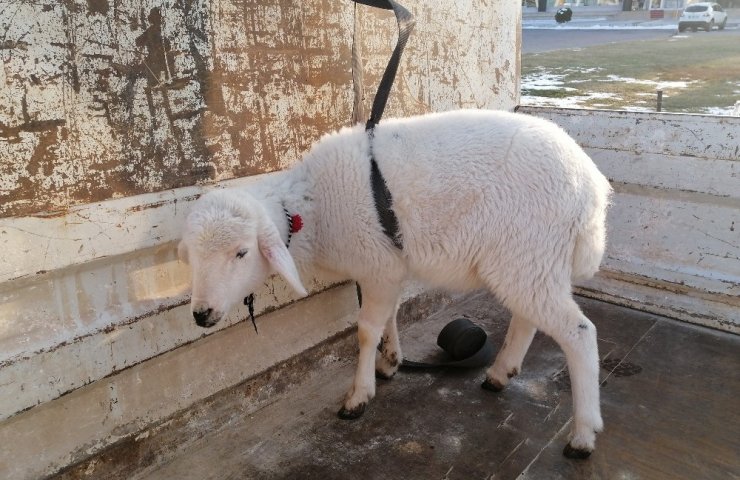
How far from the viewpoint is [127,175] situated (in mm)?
2521

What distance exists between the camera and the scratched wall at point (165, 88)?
2219mm

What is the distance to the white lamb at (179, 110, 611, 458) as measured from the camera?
2.63 meters

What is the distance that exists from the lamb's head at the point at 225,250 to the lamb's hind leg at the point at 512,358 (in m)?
1.40

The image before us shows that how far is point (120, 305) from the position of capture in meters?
2.59

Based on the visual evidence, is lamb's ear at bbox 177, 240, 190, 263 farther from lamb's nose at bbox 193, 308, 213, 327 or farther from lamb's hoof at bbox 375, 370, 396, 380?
lamb's hoof at bbox 375, 370, 396, 380

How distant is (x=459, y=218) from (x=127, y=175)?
1.51m

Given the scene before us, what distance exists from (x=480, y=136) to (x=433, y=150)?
0.76 ft

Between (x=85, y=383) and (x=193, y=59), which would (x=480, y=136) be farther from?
(x=85, y=383)

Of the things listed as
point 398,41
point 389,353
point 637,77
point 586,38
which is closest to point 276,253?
point 389,353

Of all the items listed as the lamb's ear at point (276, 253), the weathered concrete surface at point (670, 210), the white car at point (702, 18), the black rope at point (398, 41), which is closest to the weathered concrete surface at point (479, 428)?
the weathered concrete surface at point (670, 210)

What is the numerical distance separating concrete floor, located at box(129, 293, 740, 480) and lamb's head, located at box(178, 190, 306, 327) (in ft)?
2.95

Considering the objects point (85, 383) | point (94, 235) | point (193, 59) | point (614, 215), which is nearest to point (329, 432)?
point (85, 383)

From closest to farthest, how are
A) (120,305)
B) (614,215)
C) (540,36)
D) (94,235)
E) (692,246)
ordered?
(94,235), (120,305), (692,246), (614,215), (540,36)

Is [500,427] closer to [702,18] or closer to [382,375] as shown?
[382,375]
